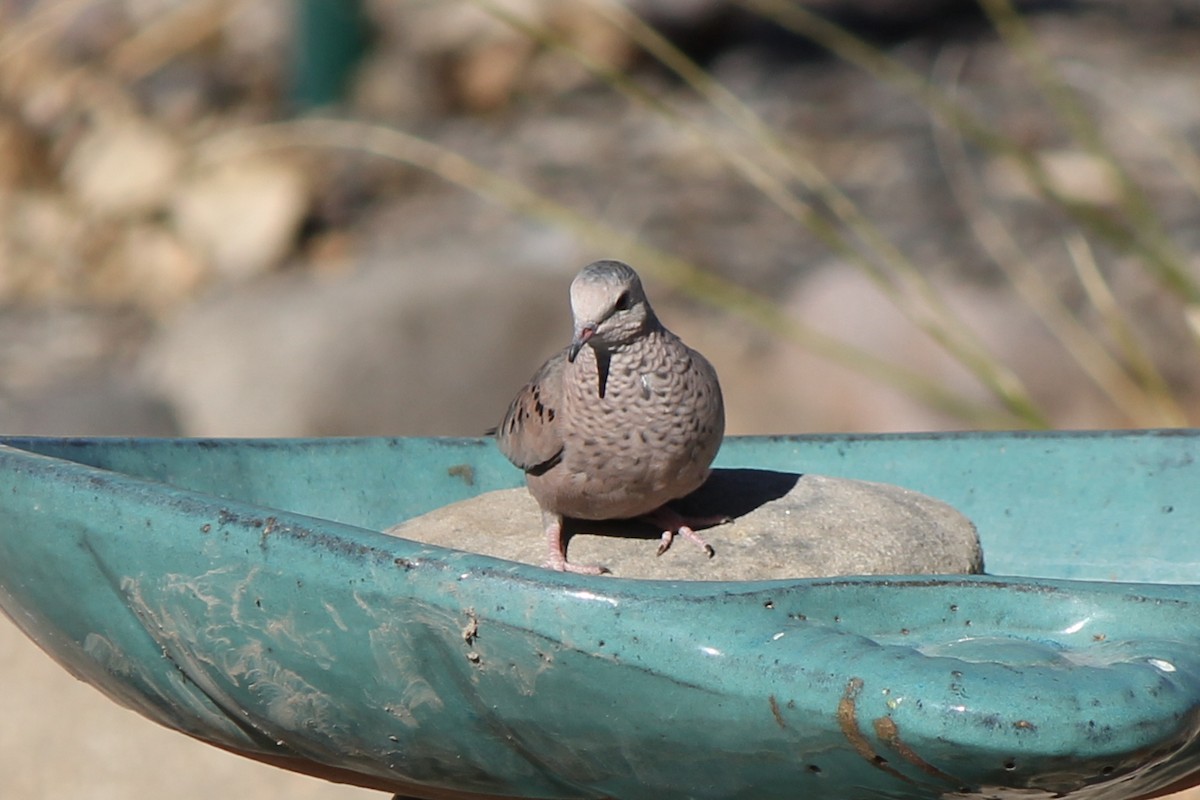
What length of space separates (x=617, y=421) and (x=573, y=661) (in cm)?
55

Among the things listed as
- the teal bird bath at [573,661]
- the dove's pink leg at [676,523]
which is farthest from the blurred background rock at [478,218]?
the teal bird bath at [573,661]

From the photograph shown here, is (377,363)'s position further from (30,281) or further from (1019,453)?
(1019,453)

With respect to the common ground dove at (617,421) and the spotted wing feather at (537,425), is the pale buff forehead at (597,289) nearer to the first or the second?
the common ground dove at (617,421)

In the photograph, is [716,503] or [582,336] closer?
[582,336]

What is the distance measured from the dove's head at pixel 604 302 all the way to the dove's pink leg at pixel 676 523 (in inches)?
10.2

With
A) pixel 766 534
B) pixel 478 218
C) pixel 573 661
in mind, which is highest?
pixel 478 218

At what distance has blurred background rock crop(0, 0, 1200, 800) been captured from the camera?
4711 millimetres

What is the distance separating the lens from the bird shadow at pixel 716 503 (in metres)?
2.08

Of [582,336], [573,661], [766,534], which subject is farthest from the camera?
[766,534]

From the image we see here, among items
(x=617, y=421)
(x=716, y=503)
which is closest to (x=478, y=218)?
(x=716, y=503)

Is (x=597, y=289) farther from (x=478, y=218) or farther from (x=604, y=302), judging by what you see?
(x=478, y=218)

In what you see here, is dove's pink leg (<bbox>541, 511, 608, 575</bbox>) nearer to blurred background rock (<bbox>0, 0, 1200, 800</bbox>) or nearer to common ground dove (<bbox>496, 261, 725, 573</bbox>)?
common ground dove (<bbox>496, 261, 725, 573</bbox>)

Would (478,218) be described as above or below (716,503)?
above

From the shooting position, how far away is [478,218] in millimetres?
5957
